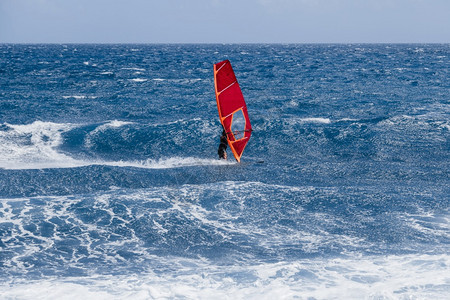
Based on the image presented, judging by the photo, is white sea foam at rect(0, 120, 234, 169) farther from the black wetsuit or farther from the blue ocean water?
the black wetsuit

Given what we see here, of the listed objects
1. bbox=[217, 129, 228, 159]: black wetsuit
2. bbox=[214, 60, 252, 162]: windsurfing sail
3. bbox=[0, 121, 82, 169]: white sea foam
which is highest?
bbox=[214, 60, 252, 162]: windsurfing sail

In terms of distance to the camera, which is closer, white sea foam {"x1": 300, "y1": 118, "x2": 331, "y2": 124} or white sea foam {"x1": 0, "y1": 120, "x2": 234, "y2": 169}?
white sea foam {"x1": 0, "y1": 120, "x2": 234, "y2": 169}

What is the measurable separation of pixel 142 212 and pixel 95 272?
302cm

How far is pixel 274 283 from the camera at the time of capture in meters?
8.04

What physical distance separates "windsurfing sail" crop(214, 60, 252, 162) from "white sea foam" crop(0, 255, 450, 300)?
763 centimetres

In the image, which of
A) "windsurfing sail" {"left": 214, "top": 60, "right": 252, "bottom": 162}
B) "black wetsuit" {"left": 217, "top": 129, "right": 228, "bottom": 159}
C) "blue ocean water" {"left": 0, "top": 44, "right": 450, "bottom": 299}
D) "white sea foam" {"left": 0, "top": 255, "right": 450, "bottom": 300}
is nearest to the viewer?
"white sea foam" {"left": 0, "top": 255, "right": 450, "bottom": 300}

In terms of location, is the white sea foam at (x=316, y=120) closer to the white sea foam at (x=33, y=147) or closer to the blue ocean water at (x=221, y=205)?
the blue ocean water at (x=221, y=205)

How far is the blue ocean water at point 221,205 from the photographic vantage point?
26.8 feet

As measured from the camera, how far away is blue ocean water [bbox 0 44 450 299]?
8.16 meters

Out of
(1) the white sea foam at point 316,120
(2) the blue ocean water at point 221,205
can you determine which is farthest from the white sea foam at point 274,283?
(1) the white sea foam at point 316,120

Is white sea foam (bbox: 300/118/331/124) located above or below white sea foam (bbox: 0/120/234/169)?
above

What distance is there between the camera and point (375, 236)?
9.96 meters

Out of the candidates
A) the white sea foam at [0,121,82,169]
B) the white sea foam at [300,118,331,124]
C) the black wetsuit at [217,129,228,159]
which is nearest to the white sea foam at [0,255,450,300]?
the black wetsuit at [217,129,228,159]

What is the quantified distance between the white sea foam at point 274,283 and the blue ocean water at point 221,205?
0.03 m
